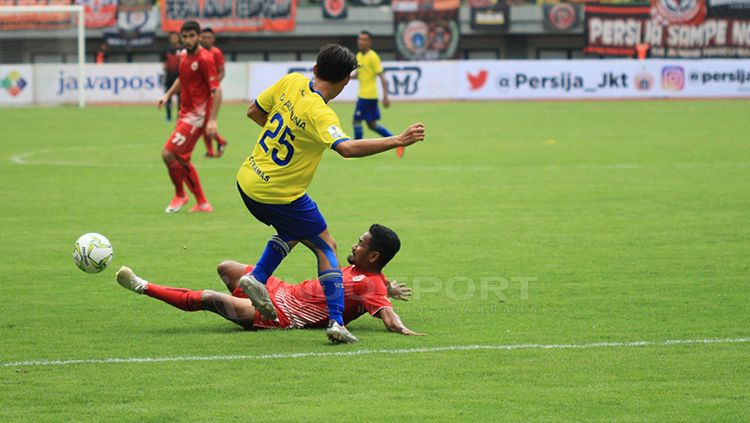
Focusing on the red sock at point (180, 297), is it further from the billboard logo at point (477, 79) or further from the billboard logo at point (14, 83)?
the billboard logo at point (477, 79)

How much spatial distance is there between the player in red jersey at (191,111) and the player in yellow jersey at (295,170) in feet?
19.7

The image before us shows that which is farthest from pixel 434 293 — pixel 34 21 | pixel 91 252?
pixel 34 21

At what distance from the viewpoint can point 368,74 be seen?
22.1 m

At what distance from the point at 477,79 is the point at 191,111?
27671 millimetres

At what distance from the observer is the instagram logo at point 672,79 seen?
3906cm

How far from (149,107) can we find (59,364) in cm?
3341

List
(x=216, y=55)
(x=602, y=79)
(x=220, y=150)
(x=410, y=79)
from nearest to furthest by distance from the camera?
(x=216, y=55) → (x=220, y=150) → (x=602, y=79) → (x=410, y=79)

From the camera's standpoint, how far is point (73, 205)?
14.0 m

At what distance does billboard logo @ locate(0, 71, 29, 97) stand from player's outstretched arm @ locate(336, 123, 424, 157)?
111 ft

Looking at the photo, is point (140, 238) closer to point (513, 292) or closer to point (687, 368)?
point (513, 292)

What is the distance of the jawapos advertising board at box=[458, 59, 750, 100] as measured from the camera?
39.0 m

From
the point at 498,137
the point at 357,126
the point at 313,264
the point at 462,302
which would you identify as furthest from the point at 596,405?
the point at 498,137

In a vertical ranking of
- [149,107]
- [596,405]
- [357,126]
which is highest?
[596,405]

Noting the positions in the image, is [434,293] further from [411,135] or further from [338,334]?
[411,135]
